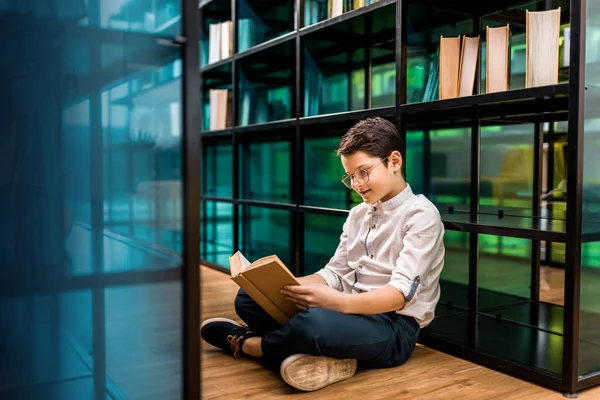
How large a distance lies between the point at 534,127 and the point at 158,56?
211cm

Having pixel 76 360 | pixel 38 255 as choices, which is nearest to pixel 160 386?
pixel 76 360

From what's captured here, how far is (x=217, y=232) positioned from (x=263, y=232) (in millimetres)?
493

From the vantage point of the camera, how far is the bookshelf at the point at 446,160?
5.17 feet

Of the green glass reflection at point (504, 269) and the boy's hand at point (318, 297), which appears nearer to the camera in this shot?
the boy's hand at point (318, 297)

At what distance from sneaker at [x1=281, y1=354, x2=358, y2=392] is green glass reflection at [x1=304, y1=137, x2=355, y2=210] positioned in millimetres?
1198

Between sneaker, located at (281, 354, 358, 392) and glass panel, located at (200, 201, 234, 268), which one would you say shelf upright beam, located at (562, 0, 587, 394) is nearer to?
sneaker, located at (281, 354, 358, 392)

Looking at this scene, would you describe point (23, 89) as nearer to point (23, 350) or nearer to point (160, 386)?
point (23, 350)

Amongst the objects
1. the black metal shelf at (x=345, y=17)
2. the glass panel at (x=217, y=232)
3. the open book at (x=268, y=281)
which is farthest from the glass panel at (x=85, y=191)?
the glass panel at (x=217, y=232)

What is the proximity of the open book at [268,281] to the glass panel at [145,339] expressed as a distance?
54cm

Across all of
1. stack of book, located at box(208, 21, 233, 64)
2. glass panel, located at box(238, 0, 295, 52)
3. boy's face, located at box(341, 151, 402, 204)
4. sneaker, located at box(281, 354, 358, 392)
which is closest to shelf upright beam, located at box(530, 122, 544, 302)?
boy's face, located at box(341, 151, 402, 204)

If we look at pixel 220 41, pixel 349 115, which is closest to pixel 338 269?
pixel 349 115

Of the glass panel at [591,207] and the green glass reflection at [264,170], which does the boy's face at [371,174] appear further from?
the green glass reflection at [264,170]

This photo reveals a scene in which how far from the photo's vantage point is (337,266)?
76.7 inches

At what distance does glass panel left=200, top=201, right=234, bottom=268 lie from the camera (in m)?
3.55
